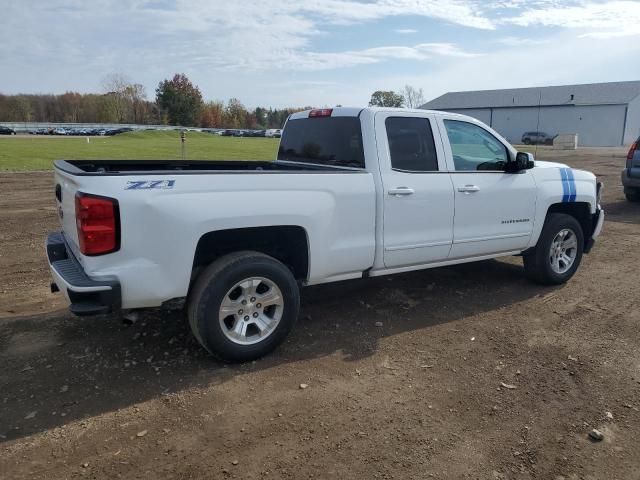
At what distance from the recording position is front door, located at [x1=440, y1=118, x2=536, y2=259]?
521cm

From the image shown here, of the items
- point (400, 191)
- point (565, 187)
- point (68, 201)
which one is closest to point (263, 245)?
point (400, 191)

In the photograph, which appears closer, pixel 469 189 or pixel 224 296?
pixel 224 296

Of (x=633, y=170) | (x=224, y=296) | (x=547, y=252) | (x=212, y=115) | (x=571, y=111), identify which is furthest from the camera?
(x=212, y=115)

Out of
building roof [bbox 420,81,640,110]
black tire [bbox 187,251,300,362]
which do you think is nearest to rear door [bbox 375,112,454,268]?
black tire [bbox 187,251,300,362]

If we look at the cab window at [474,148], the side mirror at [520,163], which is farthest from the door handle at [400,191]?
the side mirror at [520,163]

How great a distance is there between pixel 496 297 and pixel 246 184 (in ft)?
10.8

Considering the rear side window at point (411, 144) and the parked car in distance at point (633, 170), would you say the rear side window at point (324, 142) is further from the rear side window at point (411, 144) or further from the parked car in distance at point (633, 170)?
the parked car in distance at point (633, 170)

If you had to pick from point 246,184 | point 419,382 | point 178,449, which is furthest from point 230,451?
point 246,184

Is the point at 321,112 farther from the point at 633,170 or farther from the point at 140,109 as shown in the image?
the point at 140,109

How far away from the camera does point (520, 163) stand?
549 centimetres

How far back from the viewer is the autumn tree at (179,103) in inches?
→ 3610

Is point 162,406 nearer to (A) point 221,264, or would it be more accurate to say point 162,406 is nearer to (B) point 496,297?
(A) point 221,264

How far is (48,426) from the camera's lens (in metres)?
3.29

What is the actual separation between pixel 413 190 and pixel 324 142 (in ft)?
3.47
